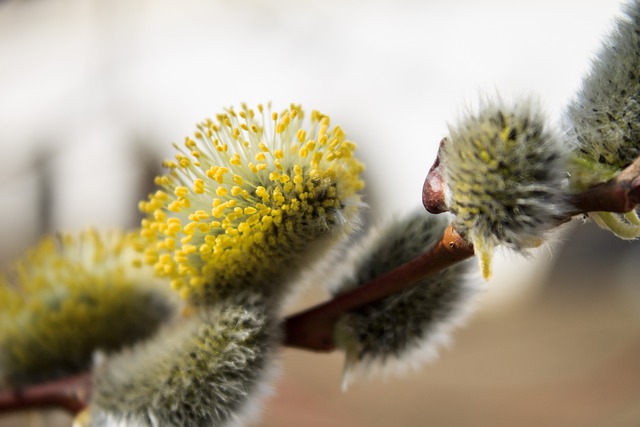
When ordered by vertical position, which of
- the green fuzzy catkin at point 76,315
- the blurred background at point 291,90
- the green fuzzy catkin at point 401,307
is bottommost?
the green fuzzy catkin at point 401,307

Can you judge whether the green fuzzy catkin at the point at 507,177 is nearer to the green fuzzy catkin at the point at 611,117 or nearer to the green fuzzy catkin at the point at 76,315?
the green fuzzy catkin at the point at 611,117

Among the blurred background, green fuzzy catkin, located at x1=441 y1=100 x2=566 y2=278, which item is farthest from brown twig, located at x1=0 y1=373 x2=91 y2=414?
the blurred background

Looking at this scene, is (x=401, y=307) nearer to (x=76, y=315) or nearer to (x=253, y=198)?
(x=253, y=198)

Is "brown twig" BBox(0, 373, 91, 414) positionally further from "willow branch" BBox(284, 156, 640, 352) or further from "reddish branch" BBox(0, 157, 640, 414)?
"willow branch" BBox(284, 156, 640, 352)

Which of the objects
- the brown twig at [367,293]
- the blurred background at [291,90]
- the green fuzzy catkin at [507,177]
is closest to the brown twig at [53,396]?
the brown twig at [367,293]

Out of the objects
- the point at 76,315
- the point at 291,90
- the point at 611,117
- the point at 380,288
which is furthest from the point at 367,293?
the point at 291,90
